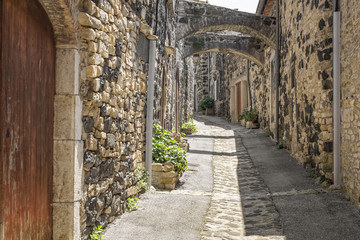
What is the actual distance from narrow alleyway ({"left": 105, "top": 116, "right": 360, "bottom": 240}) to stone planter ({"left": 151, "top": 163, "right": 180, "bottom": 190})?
0.71 feet

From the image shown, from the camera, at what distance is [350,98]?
431 centimetres

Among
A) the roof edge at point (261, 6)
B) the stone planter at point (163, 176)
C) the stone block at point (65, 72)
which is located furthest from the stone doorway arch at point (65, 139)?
the roof edge at point (261, 6)

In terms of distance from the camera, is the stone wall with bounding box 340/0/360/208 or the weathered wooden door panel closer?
the weathered wooden door panel

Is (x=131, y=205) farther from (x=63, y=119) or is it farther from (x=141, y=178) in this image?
(x=63, y=119)

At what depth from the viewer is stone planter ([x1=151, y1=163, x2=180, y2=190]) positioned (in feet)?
17.2

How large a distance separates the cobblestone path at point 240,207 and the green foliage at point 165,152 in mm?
712

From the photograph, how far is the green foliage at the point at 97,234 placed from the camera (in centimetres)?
286

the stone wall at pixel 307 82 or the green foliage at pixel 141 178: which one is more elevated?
the stone wall at pixel 307 82

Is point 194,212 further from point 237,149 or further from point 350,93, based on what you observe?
point 237,149

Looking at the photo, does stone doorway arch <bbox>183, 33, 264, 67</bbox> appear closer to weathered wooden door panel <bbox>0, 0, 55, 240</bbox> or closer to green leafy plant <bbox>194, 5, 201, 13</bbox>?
green leafy plant <bbox>194, 5, 201, 13</bbox>

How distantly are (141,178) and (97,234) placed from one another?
1558 millimetres

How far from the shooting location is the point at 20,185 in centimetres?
212

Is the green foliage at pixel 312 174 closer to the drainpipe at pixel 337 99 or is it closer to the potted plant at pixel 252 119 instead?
the drainpipe at pixel 337 99

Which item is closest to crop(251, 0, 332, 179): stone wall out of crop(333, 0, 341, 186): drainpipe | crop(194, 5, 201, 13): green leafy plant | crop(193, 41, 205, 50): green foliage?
crop(333, 0, 341, 186): drainpipe
